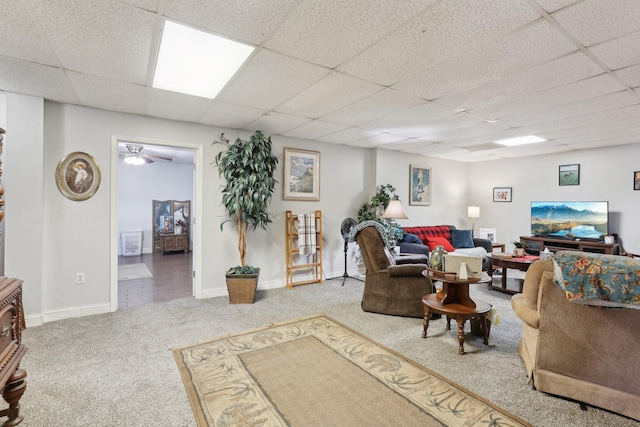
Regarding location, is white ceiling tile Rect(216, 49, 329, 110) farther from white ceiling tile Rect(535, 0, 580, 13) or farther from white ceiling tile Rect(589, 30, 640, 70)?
white ceiling tile Rect(589, 30, 640, 70)

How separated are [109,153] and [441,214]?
20.8ft

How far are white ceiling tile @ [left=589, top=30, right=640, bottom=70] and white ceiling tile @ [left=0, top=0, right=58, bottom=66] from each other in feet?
11.9

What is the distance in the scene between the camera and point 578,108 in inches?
134

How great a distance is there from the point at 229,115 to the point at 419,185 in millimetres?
4306

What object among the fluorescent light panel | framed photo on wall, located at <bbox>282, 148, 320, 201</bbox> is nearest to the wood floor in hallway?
framed photo on wall, located at <bbox>282, 148, 320, 201</bbox>

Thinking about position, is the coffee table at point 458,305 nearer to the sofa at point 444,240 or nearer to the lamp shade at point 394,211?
the lamp shade at point 394,211

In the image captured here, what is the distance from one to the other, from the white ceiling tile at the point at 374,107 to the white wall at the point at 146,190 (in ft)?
20.6

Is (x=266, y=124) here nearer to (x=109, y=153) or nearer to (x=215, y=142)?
(x=215, y=142)

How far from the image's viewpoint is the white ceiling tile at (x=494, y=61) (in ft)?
6.55

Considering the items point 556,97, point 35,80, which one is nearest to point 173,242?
point 35,80

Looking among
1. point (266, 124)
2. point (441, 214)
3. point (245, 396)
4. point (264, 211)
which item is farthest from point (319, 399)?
point (441, 214)

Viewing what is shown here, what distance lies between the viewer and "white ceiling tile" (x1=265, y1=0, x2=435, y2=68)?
1713 millimetres

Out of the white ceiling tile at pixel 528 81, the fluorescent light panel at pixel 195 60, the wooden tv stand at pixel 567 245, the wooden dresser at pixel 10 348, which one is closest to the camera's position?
the wooden dresser at pixel 10 348

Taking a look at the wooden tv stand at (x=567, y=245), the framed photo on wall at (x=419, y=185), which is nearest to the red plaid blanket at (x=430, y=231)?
the framed photo on wall at (x=419, y=185)
